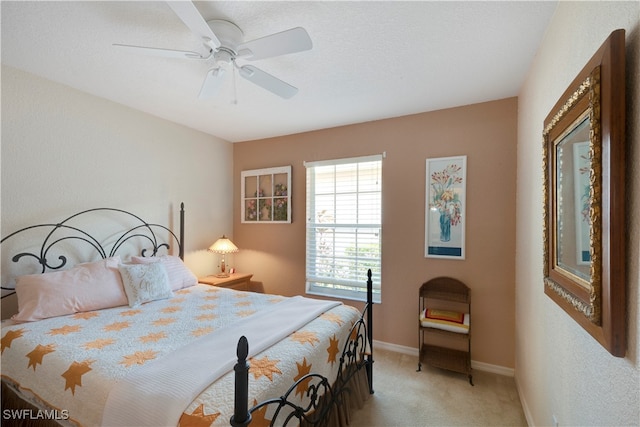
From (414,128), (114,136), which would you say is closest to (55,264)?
(114,136)

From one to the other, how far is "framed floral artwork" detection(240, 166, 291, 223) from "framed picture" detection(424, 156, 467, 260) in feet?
5.66

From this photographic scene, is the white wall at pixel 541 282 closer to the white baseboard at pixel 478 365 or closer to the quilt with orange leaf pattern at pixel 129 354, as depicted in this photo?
the white baseboard at pixel 478 365

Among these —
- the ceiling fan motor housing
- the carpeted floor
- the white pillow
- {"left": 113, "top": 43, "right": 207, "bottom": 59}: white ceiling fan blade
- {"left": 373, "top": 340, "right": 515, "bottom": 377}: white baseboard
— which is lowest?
the carpeted floor

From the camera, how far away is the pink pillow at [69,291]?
6.55 ft

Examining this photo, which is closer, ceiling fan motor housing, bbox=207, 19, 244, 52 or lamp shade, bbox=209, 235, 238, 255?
ceiling fan motor housing, bbox=207, 19, 244, 52

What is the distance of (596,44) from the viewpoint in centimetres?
106

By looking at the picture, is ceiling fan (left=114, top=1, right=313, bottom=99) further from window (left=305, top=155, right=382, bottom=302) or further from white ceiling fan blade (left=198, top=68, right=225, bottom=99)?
window (left=305, top=155, right=382, bottom=302)

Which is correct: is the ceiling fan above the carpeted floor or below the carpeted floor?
above

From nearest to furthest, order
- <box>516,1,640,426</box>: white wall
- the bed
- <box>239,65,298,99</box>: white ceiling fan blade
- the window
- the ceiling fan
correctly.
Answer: <box>516,1,640,426</box>: white wall, the bed, the ceiling fan, <box>239,65,298,99</box>: white ceiling fan blade, the window

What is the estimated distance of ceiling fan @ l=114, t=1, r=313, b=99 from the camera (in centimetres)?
139

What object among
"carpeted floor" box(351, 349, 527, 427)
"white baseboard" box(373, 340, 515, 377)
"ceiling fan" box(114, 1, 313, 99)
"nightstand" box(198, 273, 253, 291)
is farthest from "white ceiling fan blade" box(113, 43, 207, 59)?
"white baseboard" box(373, 340, 515, 377)

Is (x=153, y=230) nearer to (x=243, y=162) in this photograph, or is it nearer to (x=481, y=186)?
(x=243, y=162)

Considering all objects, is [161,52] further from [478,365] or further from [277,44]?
[478,365]

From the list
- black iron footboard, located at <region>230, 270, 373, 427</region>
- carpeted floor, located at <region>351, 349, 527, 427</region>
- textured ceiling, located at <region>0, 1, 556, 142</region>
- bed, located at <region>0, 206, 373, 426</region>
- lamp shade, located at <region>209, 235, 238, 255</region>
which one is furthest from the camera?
lamp shade, located at <region>209, 235, 238, 255</region>
